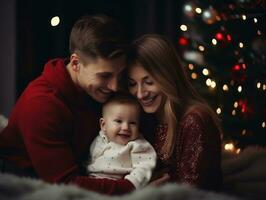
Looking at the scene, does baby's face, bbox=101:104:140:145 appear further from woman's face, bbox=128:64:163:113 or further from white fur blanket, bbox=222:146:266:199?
white fur blanket, bbox=222:146:266:199

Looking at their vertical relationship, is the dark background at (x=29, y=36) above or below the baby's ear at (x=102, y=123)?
above

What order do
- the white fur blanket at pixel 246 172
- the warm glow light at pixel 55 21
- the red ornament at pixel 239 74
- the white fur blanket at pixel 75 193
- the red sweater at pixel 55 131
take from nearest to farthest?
the white fur blanket at pixel 75 193, the red sweater at pixel 55 131, the warm glow light at pixel 55 21, the white fur blanket at pixel 246 172, the red ornament at pixel 239 74

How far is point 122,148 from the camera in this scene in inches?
46.8

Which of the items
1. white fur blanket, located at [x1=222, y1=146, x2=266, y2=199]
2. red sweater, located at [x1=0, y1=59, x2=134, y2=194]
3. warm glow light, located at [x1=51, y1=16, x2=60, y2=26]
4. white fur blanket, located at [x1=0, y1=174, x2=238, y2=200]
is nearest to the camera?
white fur blanket, located at [x1=0, y1=174, x2=238, y2=200]

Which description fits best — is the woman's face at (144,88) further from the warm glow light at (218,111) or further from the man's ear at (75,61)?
the warm glow light at (218,111)

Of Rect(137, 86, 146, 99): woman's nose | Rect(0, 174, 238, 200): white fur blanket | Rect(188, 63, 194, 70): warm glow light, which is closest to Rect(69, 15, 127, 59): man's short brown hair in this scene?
Rect(137, 86, 146, 99): woman's nose

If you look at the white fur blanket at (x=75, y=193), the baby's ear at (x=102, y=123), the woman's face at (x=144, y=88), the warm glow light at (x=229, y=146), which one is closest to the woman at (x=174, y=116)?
the woman's face at (x=144, y=88)

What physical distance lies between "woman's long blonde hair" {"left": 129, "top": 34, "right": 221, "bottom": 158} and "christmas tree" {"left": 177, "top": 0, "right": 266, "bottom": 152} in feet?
1.51

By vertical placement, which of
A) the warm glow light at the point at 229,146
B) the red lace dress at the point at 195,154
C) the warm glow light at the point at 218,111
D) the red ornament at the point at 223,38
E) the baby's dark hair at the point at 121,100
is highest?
the red ornament at the point at 223,38

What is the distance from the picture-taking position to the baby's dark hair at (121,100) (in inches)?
47.5

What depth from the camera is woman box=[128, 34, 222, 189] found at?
1.20 m

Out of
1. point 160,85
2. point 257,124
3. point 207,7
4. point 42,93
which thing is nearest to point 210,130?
point 160,85

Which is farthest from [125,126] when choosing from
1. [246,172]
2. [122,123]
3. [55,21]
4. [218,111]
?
[218,111]

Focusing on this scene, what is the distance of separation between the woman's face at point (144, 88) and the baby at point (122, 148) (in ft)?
0.11
